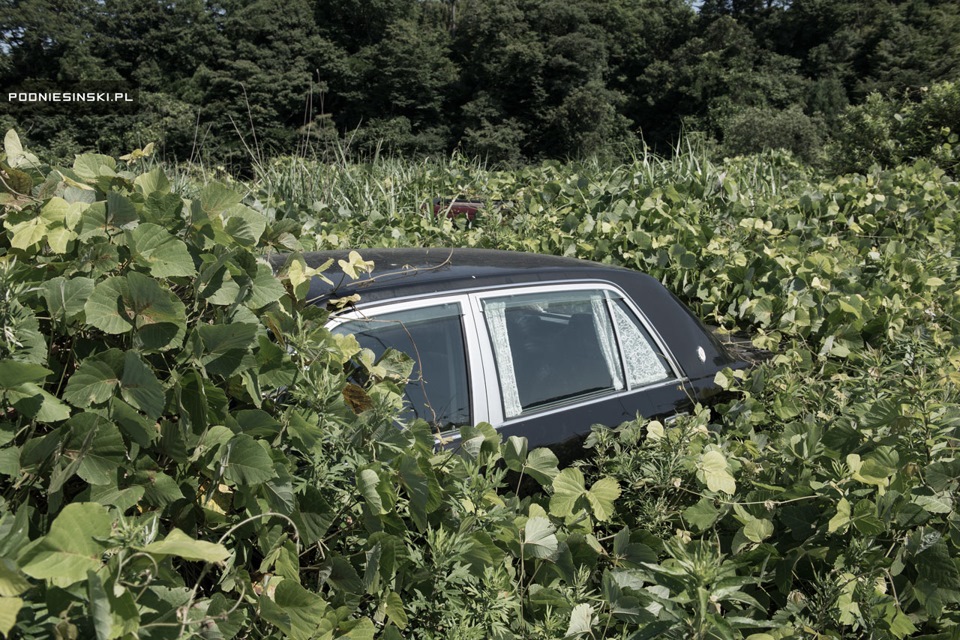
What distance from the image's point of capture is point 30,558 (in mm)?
1075

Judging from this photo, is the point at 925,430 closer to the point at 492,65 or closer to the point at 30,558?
the point at 30,558

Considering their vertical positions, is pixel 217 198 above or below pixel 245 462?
above

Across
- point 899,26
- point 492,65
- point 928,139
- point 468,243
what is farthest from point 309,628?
point 899,26

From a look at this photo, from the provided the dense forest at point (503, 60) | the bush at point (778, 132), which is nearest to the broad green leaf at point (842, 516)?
the bush at point (778, 132)

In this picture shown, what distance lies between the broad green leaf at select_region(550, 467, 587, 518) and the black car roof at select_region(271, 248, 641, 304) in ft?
2.88

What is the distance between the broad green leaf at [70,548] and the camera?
1.07 meters

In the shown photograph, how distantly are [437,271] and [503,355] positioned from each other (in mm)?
397

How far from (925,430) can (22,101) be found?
4875cm

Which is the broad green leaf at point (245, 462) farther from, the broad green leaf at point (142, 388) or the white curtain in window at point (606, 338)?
the white curtain in window at point (606, 338)

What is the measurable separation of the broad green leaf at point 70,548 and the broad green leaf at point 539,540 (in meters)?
1.04

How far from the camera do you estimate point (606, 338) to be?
3.28 m

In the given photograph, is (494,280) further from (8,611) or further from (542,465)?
(8,611)

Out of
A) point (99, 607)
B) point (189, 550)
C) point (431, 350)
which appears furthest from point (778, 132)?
Result: point (99, 607)

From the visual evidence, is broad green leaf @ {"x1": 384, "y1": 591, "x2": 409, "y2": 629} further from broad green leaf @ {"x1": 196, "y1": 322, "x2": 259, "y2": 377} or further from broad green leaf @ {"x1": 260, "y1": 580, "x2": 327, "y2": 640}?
broad green leaf @ {"x1": 196, "y1": 322, "x2": 259, "y2": 377}
